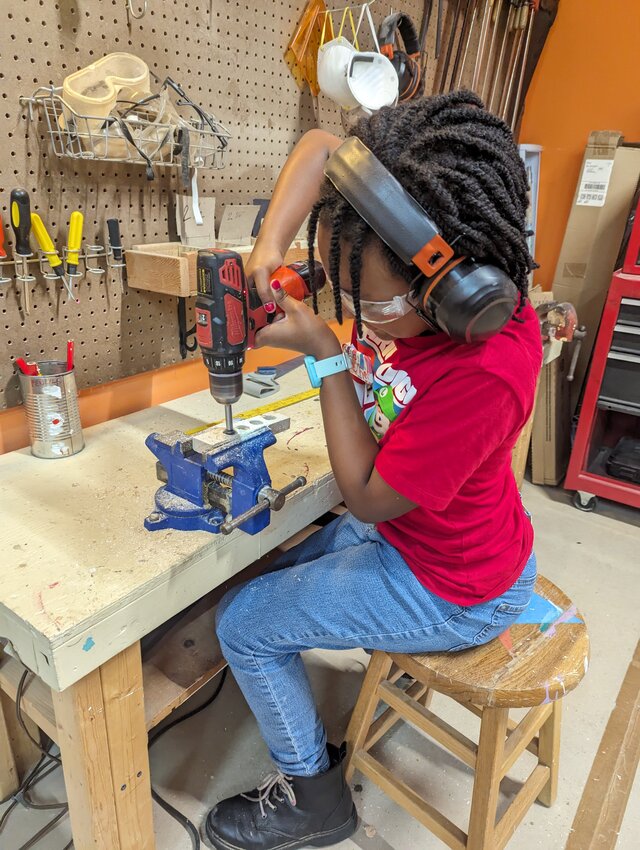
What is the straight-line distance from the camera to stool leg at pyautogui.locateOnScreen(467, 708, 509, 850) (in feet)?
3.34

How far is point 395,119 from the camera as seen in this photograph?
0.76 metres

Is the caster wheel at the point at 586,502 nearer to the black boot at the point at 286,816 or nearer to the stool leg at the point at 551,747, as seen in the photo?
the stool leg at the point at 551,747

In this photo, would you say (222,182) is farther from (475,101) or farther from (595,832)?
(595,832)

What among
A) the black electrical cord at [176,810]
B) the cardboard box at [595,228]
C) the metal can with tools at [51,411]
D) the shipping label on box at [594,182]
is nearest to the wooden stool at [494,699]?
the black electrical cord at [176,810]

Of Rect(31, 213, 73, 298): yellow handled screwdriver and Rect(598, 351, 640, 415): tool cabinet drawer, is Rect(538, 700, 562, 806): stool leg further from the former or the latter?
Rect(598, 351, 640, 415): tool cabinet drawer

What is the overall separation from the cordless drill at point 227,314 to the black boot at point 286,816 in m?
0.82

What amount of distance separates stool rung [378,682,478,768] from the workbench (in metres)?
0.38

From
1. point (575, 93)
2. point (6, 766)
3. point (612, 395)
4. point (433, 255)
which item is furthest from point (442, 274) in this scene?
point (575, 93)

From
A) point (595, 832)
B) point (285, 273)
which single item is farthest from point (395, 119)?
point (595, 832)

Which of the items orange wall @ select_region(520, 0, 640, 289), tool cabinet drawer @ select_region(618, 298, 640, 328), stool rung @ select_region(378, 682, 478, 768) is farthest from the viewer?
orange wall @ select_region(520, 0, 640, 289)

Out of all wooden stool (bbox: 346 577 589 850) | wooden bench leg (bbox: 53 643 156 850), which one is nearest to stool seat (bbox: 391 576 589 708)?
wooden stool (bbox: 346 577 589 850)

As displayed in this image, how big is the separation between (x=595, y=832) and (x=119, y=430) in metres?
1.41

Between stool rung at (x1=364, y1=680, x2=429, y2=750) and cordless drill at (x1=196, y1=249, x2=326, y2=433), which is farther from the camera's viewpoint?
stool rung at (x1=364, y1=680, x2=429, y2=750)

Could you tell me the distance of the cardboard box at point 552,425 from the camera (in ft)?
8.65
